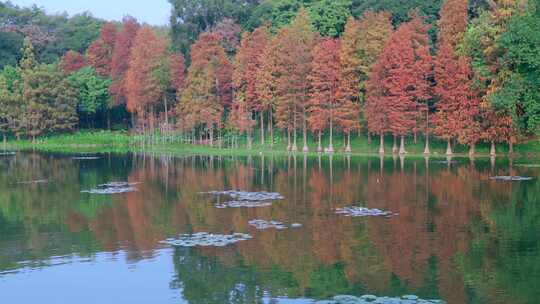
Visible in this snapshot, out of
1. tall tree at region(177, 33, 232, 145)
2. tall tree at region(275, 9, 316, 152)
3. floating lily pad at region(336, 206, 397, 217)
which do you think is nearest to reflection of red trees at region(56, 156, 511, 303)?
floating lily pad at region(336, 206, 397, 217)

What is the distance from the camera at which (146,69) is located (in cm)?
5850

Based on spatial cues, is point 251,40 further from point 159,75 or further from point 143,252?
point 143,252

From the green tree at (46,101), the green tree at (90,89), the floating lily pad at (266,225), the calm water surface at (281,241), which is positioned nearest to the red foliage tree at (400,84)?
the calm water surface at (281,241)

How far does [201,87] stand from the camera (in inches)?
2154

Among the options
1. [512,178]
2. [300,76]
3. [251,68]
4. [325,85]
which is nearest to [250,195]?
[512,178]

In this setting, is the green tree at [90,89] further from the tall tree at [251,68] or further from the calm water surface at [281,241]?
the calm water surface at [281,241]

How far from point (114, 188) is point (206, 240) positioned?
42.0 ft

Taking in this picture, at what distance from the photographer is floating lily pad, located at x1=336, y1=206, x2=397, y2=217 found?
22203 mm

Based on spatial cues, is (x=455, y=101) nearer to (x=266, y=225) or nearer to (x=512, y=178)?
(x=512, y=178)

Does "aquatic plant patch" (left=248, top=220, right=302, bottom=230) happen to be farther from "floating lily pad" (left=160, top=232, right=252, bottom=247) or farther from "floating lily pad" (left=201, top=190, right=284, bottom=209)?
"floating lily pad" (left=201, top=190, right=284, bottom=209)

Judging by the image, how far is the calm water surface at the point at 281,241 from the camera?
14000 mm

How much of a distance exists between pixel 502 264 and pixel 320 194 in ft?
39.7

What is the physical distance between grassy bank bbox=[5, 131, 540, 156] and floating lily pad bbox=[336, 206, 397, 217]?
Answer: 2298 cm

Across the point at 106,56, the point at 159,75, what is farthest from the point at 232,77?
the point at 106,56
